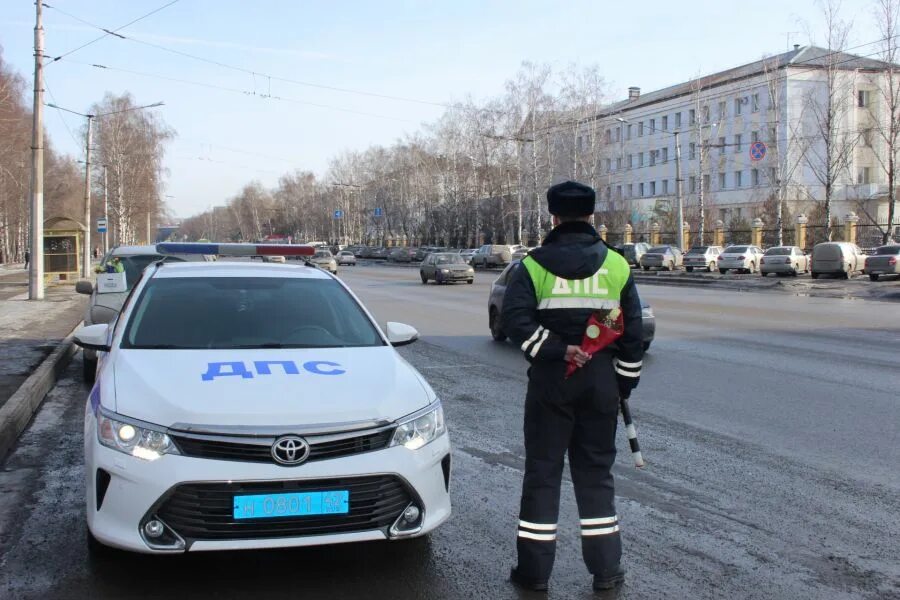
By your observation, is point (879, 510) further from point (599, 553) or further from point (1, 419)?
point (1, 419)

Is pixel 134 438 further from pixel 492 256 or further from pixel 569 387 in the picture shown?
pixel 492 256

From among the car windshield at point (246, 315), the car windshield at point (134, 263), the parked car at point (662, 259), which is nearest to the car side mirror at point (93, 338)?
the car windshield at point (246, 315)

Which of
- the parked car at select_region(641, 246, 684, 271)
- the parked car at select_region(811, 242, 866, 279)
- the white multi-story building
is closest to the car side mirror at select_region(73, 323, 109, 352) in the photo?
the parked car at select_region(811, 242, 866, 279)

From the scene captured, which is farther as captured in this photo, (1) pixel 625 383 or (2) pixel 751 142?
(2) pixel 751 142

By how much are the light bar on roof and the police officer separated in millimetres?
2976

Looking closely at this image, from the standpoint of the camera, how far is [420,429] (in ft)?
13.4

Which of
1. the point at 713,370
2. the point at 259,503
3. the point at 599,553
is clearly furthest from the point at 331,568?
the point at 713,370

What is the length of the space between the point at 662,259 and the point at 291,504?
45.5 metres

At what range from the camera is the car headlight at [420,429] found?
3963mm

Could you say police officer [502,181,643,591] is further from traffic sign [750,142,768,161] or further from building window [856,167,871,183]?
building window [856,167,871,183]

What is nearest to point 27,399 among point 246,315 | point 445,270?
point 246,315

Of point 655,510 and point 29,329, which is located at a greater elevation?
point 29,329

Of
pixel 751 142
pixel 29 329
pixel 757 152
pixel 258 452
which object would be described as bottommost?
pixel 29 329

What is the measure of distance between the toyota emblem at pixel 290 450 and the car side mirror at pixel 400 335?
5.62ft
